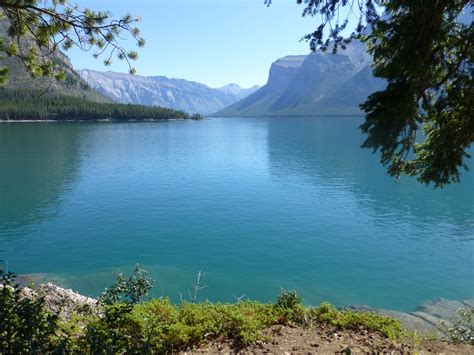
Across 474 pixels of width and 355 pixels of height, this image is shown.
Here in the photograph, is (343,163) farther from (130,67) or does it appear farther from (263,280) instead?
(130,67)

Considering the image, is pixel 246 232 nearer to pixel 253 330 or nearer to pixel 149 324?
pixel 253 330

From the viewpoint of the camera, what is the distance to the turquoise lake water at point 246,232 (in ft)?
79.3

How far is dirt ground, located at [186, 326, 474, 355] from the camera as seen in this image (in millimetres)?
7812

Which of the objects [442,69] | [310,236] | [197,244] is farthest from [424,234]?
[442,69]

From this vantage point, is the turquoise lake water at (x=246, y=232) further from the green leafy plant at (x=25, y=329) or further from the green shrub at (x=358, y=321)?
the green leafy plant at (x=25, y=329)

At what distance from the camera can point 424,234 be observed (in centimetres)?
3372

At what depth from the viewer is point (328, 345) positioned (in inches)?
322

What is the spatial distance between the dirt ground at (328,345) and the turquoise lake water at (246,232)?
13.4m

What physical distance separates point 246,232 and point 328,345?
24.8 m

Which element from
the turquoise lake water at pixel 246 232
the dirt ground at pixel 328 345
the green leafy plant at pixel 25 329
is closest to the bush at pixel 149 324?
the green leafy plant at pixel 25 329

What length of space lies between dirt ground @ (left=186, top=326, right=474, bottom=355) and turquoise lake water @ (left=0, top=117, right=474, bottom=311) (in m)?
13.4

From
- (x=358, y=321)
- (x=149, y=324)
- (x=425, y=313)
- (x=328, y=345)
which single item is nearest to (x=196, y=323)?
(x=149, y=324)

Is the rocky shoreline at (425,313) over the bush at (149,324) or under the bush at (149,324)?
under

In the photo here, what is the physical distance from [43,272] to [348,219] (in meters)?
28.9
